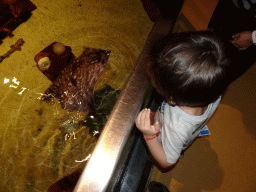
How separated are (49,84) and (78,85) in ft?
1.49

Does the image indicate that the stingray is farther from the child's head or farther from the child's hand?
the child's head

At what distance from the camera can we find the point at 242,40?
153 centimetres

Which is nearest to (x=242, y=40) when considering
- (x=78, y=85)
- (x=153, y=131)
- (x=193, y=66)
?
(x=193, y=66)

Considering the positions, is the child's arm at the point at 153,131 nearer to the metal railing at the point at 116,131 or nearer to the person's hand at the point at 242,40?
the metal railing at the point at 116,131

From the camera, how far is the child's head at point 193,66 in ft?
2.34

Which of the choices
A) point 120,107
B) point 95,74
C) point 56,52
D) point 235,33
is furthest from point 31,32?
point 235,33

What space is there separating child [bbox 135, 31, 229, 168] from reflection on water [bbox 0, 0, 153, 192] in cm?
126

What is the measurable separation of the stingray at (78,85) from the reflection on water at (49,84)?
0.11 m

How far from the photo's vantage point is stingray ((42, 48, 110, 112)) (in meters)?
1.99

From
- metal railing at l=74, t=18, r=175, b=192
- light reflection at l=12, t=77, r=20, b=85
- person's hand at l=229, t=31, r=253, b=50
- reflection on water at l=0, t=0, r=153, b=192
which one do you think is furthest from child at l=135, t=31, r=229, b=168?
light reflection at l=12, t=77, r=20, b=85

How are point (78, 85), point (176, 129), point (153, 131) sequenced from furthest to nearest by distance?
point (78, 85), point (153, 131), point (176, 129)

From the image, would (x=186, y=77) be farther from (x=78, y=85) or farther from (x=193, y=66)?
(x=78, y=85)

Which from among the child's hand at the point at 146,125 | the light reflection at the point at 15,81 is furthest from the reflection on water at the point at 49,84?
the child's hand at the point at 146,125

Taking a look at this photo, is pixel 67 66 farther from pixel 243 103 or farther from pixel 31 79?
pixel 243 103
